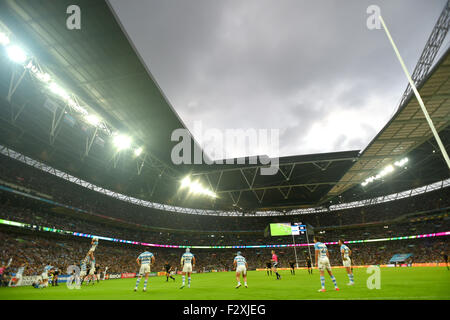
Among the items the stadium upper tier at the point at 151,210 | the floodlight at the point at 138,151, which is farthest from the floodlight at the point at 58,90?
the stadium upper tier at the point at 151,210

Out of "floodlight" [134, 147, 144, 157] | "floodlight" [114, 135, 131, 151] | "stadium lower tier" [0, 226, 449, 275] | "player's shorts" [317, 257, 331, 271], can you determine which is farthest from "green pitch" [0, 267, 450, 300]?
"floodlight" [134, 147, 144, 157]

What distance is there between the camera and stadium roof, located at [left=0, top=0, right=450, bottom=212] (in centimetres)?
1412

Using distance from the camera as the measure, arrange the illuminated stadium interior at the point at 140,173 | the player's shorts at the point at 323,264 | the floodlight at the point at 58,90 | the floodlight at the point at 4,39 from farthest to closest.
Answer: the floodlight at the point at 58,90 → the illuminated stadium interior at the point at 140,173 → the floodlight at the point at 4,39 → the player's shorts at the point at 323,264

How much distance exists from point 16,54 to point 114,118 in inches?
324

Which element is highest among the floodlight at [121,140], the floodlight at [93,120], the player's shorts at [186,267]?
the floodlight at [93,120]

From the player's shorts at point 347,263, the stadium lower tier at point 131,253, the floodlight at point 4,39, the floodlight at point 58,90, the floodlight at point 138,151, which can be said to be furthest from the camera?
the stadium lower tier at point 131,253

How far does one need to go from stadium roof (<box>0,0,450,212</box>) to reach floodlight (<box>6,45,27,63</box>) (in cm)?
A: 74

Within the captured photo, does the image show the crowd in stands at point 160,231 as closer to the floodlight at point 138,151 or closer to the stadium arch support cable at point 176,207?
the stadium arch support cable at point 176,207

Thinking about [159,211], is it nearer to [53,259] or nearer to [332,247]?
[53,259]

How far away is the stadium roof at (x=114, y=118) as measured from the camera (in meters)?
14.1

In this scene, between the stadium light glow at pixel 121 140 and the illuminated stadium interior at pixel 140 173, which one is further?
the stadium light glow at pixel 121 140

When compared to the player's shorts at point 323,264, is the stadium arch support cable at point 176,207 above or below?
above

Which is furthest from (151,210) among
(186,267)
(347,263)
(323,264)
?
(323,264)

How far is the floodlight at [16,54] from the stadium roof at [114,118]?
74 cm
